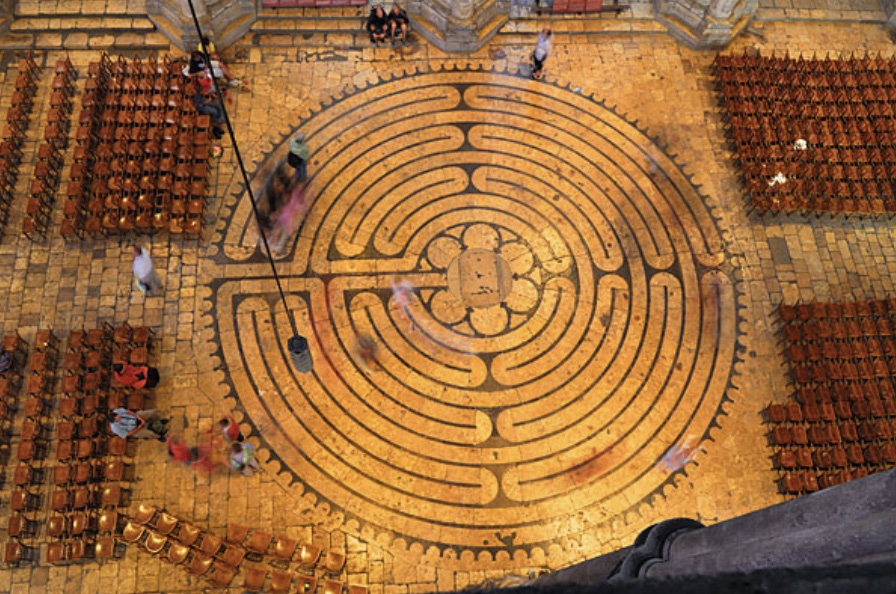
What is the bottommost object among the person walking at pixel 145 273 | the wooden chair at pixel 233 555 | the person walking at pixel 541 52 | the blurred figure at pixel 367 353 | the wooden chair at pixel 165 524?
the wooden chair at pixel 233 555

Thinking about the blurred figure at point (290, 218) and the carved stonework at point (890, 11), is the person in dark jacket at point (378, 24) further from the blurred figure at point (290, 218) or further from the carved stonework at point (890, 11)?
the carved stonework at point (890, 11)

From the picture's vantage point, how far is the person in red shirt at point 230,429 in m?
12.3

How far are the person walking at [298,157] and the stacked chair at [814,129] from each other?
9.72 meters

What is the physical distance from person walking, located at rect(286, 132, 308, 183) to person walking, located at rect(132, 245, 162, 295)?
3515 millimetres

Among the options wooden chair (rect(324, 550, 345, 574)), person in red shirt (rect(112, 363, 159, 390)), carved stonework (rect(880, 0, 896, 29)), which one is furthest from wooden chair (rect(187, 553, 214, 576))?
carved stonework (rect(880, 0, 896, 29))

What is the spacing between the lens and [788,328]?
45.4 ft

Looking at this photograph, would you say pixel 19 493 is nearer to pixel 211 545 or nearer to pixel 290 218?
pixel 211 545

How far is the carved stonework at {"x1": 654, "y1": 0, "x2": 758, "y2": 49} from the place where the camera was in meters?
16.6

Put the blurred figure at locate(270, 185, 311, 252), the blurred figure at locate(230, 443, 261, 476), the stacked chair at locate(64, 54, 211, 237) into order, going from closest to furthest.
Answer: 1. the blurred figure at locate(230, 443, 261, 476)
2. the stacked chair at locate(64, 54, 211, 237)
3. the blurred figure at locate(270, 185, 311, 252)

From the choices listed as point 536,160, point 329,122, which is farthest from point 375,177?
point 536,160

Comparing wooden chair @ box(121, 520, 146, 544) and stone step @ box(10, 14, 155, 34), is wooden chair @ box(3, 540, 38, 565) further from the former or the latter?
stone step @ box(10, 14, 155, 34)

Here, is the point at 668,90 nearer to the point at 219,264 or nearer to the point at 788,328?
the point at 788,328

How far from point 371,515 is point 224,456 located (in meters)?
2.91

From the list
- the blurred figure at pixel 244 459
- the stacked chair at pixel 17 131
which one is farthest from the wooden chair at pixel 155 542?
the stacked chair at pixel 17 131
